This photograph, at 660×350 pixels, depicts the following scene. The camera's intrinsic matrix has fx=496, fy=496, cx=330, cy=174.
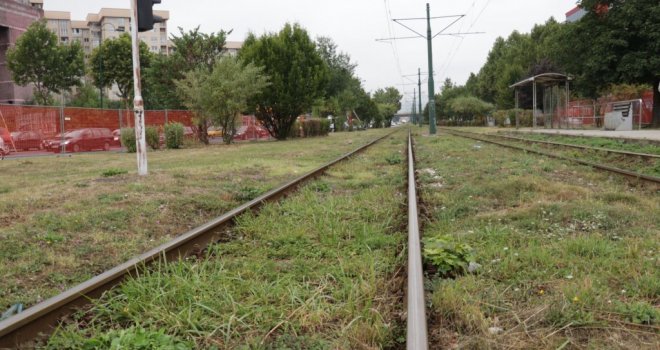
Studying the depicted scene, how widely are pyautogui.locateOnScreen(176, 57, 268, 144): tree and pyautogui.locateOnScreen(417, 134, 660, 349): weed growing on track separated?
722 inches

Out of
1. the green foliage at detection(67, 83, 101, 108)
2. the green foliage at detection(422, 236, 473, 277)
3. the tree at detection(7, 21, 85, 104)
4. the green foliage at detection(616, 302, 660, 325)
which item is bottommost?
the green foliage at detection(616, 302, 660, 325)

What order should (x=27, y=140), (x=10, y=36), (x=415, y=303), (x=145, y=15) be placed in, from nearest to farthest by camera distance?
(x=415, y=303) → (x=145, y=15) → (x=27, y=140) → (x=10, y=36)

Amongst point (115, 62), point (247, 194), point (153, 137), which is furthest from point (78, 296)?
point (115, 62)

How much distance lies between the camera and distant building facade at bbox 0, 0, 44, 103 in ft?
181

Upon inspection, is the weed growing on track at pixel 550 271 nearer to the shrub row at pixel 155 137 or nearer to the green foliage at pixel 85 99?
the shrub row at pixel 155 137

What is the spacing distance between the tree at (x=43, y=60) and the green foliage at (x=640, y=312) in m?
50.8

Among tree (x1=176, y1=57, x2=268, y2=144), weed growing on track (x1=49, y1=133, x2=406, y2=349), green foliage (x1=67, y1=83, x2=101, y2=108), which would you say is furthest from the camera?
green foliage (x1=67, y1=83, x2=101, y2=108)

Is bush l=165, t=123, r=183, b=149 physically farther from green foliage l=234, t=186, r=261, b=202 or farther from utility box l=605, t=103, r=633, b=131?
utility box l=605, t=103, r=633, b=131

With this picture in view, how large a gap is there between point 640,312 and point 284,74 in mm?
27952

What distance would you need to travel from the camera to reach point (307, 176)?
27.1 ft

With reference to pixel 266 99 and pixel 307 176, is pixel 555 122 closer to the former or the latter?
pixel 266 99

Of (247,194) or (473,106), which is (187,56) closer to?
(247,194)

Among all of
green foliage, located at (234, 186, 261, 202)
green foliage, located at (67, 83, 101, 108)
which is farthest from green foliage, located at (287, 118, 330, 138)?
green foliage, located at (67, 83, 101, 108)

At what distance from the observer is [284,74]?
29.3 meters
